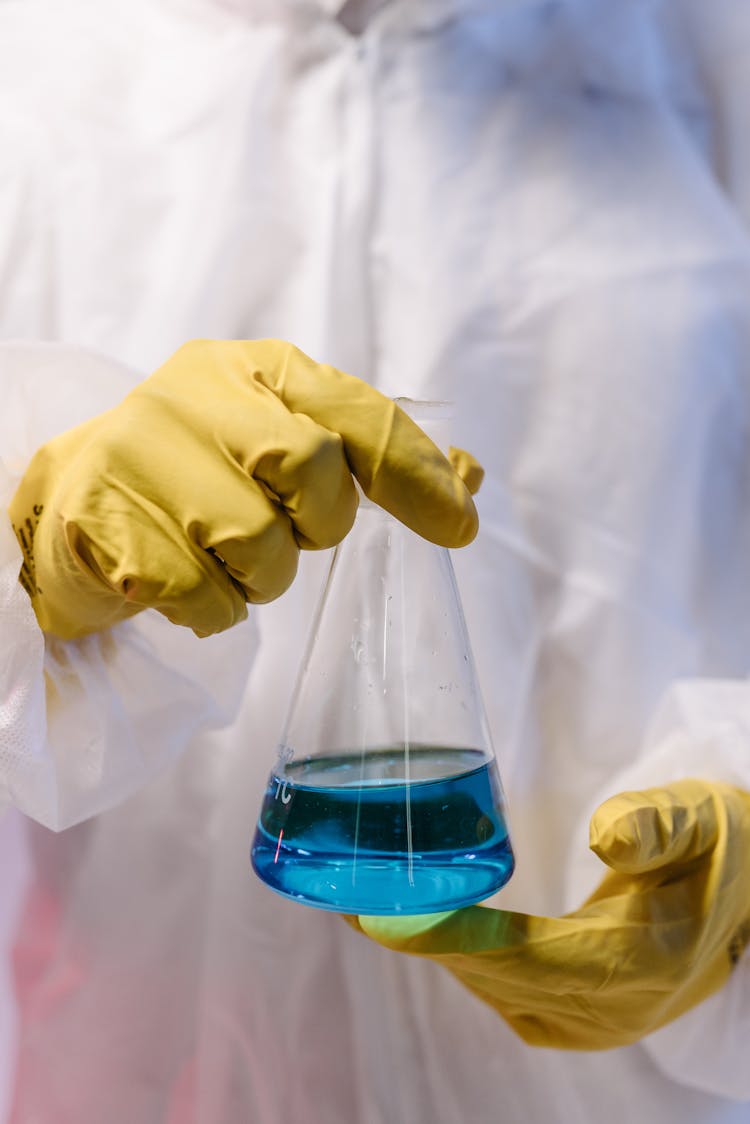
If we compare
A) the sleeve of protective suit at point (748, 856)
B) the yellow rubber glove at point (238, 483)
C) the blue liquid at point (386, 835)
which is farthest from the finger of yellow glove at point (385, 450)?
the sleeve of protective suit at point (748, 856)

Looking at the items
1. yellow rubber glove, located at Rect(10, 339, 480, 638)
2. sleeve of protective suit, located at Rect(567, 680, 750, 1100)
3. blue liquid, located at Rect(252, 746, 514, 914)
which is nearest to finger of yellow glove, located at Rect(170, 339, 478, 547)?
yellow rubber glove, located at Rect(10, 339, 480, 638)

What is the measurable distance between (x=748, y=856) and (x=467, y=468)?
0.96 feet

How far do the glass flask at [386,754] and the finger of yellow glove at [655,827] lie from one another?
0.06m

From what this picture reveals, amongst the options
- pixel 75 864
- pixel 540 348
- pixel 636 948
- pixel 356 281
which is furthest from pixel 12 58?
pixel 636 948

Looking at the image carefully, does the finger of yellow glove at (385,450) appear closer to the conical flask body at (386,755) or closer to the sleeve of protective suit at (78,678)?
the conical flask body at (386,755)

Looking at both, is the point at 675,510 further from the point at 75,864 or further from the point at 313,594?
the point at 75,864

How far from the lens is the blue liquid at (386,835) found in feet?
1.59

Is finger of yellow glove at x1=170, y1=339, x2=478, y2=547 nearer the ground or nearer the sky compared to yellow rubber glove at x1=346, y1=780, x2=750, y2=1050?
nearer the sky

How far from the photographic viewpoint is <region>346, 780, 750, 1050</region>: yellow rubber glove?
56 centimetres

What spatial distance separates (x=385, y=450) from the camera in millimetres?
486

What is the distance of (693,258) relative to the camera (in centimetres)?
76

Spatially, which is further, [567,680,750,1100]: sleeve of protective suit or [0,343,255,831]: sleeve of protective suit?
[567,680,750,1100]: sleeve of protective suit

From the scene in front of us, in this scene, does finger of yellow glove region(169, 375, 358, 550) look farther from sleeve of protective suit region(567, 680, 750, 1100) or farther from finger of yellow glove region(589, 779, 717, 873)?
sleeve of protective suit region(567, 680, 750, 1100)

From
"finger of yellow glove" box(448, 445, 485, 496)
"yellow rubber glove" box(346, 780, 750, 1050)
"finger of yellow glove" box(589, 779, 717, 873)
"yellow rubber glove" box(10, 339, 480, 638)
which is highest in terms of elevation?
"finger of yellow glove" box(448, 445, 485, 496)
